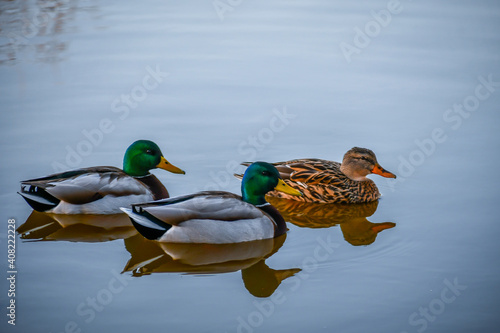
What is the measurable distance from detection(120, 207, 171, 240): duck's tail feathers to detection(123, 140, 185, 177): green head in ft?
3.36

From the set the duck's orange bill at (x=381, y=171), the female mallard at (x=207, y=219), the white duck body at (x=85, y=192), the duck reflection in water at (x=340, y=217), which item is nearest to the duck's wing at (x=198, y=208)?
the female mallard at (x=207, y=219)

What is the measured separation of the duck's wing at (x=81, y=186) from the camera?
26.0 feet

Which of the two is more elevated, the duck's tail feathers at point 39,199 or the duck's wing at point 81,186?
the duck's wing at point 81,186

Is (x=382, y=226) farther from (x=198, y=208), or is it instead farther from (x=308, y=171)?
(x=198, y=208)

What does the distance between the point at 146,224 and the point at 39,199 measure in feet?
4.58

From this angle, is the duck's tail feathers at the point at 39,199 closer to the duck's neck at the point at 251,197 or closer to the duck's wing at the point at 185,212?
the duck's wing at the point at 185,212

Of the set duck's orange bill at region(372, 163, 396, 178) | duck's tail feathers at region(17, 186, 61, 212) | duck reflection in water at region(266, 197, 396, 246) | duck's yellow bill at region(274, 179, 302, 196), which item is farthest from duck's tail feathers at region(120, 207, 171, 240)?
duck's orange bill at region(372, 163, 396, 178)

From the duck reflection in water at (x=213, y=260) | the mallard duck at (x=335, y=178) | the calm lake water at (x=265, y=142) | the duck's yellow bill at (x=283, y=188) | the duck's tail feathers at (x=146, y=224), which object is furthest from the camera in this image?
the mallard duck at (x=335, y=178)

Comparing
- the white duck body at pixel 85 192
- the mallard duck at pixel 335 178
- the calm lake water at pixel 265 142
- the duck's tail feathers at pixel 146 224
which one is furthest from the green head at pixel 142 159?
the mallard duck at pixel 335 178

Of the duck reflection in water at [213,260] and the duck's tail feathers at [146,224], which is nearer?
the duck reflection in water at [213,260]

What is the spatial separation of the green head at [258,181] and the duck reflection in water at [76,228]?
4.18 ft

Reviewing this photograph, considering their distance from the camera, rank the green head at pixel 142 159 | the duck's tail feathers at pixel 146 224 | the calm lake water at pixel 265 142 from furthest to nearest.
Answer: the green head at pixel 142 159
the duck's tail feathers at pixel 146 224
the calm lake water at pixel 265 142

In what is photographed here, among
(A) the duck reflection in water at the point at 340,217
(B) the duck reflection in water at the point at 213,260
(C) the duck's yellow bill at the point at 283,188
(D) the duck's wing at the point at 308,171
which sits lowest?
(B) the duck reflection in water at the point at 213,260

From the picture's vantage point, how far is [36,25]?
45.5 feet
